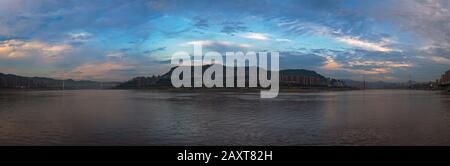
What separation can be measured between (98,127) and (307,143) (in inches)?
634

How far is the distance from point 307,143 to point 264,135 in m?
3.67

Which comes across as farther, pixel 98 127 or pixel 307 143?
pixel 98 127
